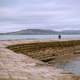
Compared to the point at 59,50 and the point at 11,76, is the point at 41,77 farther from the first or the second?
the point at 59,50

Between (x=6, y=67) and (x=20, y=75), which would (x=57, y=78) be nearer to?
(x=20, y=75)

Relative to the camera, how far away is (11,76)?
376 inches

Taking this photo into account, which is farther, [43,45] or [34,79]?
[43,45]

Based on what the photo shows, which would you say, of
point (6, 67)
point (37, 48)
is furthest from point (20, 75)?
point (37, 48)

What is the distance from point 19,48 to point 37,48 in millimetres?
2341

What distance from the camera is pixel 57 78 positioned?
31.7ft

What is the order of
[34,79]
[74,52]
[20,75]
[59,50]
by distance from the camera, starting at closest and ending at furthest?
[34,79] < [20,75] < [59,50] < [74,52]

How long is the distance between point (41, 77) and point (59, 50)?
17.5 metres

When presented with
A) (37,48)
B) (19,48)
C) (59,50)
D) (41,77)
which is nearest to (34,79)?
(41,77)

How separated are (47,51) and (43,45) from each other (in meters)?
1.27

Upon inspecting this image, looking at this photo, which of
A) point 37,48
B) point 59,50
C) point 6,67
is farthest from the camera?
point 59,50

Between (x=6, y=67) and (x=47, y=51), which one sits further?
(x=47, y=51)

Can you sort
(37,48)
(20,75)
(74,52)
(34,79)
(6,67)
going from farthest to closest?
→ (74,52), (37,48), (6,67), (20,75), (34,79)

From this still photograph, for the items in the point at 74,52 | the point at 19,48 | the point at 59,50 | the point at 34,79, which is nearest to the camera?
the point at 34,79
